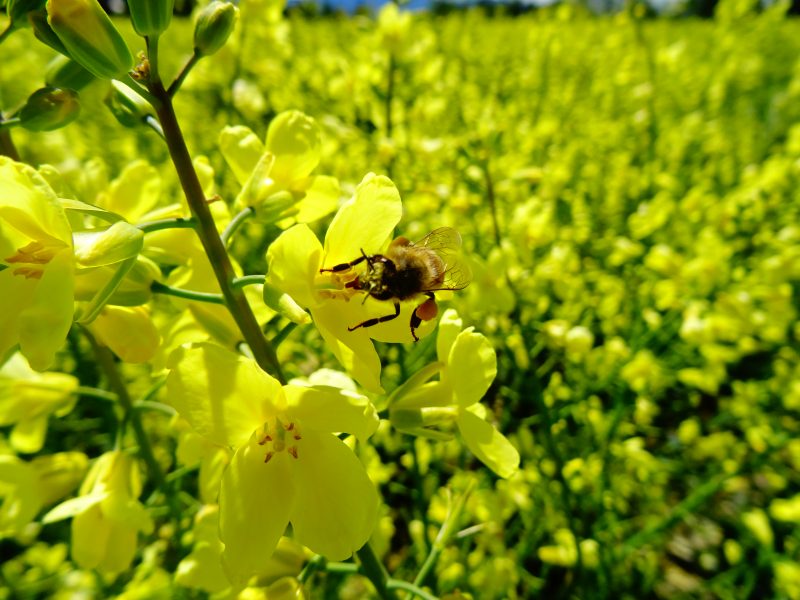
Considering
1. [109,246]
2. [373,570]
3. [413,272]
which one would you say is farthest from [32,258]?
[373,570]

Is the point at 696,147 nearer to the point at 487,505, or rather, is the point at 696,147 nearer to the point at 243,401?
the point at 487,505

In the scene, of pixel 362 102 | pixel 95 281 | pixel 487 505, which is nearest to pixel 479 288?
pixel 487 505

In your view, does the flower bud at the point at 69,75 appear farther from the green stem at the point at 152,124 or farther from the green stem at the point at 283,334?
the green stem at the point at 283,334

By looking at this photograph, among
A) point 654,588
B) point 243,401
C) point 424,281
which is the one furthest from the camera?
point 654,588

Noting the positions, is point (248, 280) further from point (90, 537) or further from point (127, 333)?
point (90, 537)

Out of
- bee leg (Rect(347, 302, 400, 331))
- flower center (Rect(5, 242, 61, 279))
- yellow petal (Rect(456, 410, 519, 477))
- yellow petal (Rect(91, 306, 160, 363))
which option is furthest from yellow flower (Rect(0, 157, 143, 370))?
yellow petal (Rect(456, 410, 519, 477))

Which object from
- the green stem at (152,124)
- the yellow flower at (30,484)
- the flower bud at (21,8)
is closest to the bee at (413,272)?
the green stem at (152,124)
